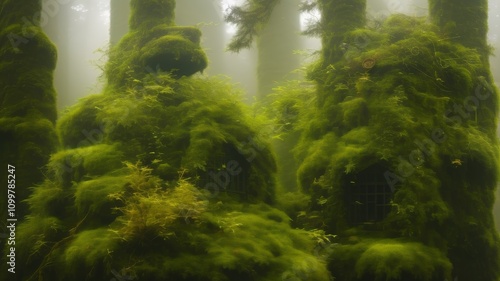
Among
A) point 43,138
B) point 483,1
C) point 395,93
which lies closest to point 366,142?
point 395,93

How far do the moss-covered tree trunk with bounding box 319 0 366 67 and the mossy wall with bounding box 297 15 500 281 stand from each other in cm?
36

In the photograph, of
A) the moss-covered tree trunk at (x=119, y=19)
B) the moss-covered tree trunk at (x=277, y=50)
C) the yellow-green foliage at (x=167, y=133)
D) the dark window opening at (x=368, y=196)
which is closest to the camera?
the yellow-green foliage at (x=167, y=133)

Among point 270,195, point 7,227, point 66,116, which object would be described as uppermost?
point 66,116

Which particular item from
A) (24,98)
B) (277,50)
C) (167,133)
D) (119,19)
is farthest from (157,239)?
(119,19)

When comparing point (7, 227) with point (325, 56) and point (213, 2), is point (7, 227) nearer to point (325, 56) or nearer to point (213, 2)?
point (325, 56)

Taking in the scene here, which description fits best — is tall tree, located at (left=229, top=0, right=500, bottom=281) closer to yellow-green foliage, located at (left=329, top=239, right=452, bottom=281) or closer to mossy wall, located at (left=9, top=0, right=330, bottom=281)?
yellow-green foliage, located at (left=329, top=239, right=452, bottom=281)

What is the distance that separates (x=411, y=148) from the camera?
36.4 feet

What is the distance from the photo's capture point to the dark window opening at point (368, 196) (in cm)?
1117

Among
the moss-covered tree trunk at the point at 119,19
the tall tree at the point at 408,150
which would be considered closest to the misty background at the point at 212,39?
the moss-covered tree trunk at the point at 119,19

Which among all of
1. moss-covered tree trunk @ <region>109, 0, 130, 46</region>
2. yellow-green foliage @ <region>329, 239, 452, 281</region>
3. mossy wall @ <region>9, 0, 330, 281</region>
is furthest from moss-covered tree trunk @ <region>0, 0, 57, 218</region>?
moss-covered tree trunk @ <region>109, 0, 130, 46</region>

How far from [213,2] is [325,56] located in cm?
2304

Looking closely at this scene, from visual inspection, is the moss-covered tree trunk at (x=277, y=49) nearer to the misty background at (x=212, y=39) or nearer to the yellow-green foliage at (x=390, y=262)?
the misty background at (x=212, y=39)

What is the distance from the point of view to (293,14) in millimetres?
25172

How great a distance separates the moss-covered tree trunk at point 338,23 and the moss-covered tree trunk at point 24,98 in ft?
24.1
